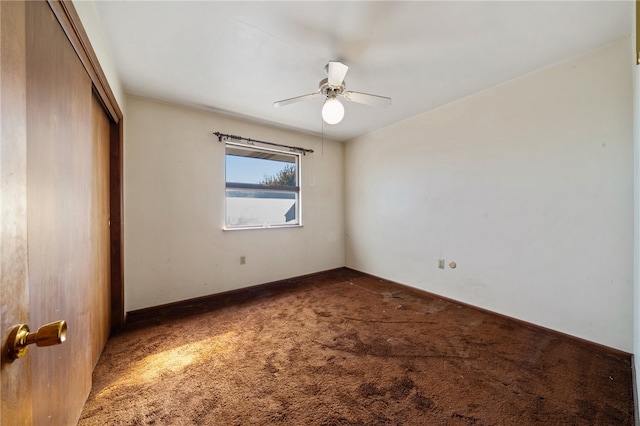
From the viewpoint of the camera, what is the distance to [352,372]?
169 cm

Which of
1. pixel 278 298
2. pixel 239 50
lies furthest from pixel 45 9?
pixel 278 298

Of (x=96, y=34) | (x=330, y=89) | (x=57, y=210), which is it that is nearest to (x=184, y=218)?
(x=96, y=34)

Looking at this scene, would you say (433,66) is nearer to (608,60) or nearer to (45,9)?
(608,60)

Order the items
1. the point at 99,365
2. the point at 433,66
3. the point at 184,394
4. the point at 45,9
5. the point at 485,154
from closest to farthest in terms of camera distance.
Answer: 1. the point at 45,9
2. the point at 184,394
3. the point at 99,365
4. the point at 433,66
5. the point at 485,154

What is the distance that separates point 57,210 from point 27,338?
0.71 metres

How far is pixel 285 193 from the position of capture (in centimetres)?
379

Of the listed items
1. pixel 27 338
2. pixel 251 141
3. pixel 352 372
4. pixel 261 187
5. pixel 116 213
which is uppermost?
pixel 251 141

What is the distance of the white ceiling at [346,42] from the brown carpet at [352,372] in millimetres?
2390

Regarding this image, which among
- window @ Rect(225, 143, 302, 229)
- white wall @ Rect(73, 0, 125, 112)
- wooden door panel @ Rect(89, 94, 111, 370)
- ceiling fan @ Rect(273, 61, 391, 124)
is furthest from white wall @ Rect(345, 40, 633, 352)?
wooden door panel @ Rect(89, 94, 111, 370)

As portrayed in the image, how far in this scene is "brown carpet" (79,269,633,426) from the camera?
1.36 metres

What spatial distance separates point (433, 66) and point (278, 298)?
2983 mm

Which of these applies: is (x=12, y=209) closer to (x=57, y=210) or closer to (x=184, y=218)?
(x=57, y=210)

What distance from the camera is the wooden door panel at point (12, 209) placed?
1.63 feet

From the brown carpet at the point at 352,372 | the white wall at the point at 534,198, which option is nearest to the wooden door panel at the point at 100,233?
the brown carpet at the point at 352,372
